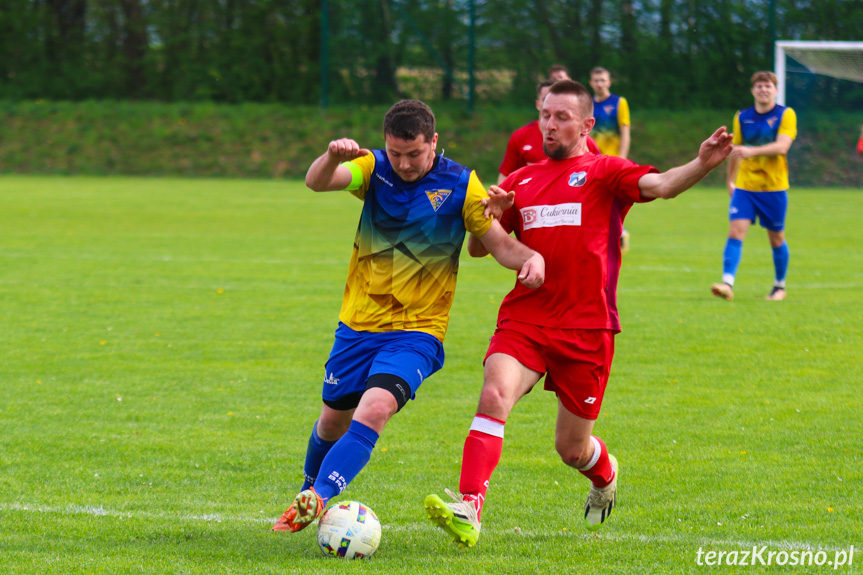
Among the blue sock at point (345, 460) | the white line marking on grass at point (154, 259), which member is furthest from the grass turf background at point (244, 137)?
the blue sock at point (345, 460)

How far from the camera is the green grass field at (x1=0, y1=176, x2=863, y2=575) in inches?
161

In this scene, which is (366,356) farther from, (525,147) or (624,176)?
(525,147)

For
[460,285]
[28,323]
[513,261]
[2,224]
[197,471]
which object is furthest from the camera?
[2,224]

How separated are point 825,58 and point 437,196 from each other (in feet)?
67.8

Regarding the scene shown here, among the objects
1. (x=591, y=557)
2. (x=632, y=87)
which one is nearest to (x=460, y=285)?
(x=591, y=557)

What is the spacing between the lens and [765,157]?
10.9 meters

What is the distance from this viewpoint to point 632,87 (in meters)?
30.4

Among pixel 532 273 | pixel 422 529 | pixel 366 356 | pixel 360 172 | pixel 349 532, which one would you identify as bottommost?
pixel 422 529

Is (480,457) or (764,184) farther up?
(764,184)

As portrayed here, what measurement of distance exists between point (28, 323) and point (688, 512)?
6.75 metres

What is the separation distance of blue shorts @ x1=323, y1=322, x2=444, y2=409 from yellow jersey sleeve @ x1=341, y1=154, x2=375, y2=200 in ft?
2.04

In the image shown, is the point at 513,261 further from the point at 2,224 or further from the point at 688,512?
the point at 2,224

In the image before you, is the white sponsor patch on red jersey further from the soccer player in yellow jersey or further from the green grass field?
the green grass field

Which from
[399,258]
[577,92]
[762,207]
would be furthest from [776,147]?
[399,258]
